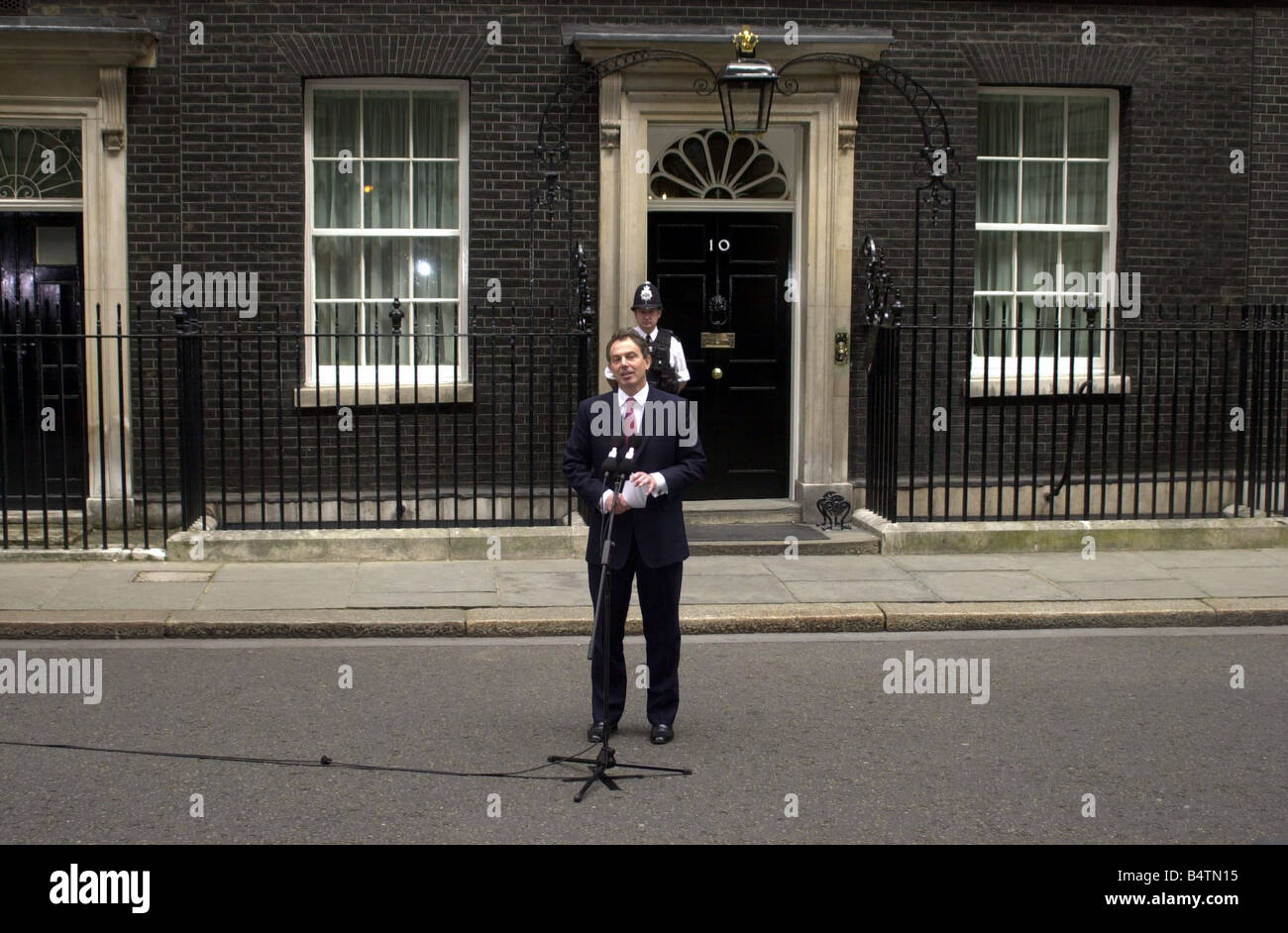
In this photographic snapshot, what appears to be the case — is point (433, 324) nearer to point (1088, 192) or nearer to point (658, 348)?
point (658, 348)

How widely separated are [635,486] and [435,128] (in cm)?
676

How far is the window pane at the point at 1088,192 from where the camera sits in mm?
12484

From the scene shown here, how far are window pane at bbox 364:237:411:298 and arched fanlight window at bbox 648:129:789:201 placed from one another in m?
2.14

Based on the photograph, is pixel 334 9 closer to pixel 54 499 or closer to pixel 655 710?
pixel 54 499

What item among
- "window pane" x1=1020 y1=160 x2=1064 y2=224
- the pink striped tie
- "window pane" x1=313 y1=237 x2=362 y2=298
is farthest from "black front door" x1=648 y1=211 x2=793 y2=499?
the pink striped tie

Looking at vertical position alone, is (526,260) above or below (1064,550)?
above

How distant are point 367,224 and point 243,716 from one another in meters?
6.11

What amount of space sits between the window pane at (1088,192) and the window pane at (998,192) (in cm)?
51

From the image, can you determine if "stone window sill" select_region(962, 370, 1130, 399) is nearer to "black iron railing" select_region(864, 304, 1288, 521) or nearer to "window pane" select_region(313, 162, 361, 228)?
"black iron railing" select_region(864, 304, 1288, 521)

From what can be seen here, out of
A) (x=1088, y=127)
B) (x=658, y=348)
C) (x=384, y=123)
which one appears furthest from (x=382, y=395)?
(x=1088, y=127)

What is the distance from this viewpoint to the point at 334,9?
11.4 metres

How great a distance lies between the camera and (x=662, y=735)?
6352 mm

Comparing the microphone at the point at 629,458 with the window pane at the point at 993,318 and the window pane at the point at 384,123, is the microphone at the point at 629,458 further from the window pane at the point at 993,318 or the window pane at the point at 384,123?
the window pane at the point at 993,318

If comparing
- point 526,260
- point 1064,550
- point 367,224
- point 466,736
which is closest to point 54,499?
point 367,224
